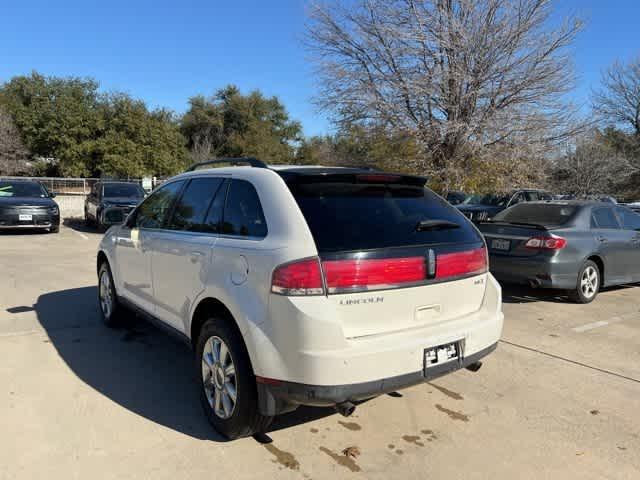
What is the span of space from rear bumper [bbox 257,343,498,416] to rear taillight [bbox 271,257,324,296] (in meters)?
0.50

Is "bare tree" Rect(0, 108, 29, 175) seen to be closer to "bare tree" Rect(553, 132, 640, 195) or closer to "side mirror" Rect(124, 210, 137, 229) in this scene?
"bare tree" Rect(553, 132, 640, 195)

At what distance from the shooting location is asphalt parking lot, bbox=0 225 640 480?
2.91m

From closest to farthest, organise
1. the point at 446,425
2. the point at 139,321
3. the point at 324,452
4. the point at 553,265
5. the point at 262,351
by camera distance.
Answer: the point at 262,351, the point at 324,452, the point at 446,425, the point at 139,321, the point at 553,265

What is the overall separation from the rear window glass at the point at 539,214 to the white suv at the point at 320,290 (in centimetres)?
419

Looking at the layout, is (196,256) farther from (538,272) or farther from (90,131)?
(90,131)

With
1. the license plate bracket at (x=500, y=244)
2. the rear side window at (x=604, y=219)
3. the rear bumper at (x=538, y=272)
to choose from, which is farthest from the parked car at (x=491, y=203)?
the rear bumper at (x=538, y=272)

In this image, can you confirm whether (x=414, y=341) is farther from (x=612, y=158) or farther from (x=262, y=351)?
(x=612, y=158)

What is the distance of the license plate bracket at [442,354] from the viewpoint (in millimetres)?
2943

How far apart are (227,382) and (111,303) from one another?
2.74 meters

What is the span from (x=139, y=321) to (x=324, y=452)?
333cm

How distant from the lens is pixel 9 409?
3508 millimetres

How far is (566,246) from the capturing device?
22.0ft

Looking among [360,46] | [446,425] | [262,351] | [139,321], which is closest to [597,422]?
[446,425]

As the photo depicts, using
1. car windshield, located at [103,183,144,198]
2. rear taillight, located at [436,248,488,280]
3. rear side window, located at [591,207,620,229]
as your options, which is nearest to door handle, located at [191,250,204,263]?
rear taillight, located at [436,248,488,280]
